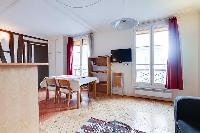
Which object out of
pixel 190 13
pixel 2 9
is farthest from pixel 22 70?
pixel 190 13

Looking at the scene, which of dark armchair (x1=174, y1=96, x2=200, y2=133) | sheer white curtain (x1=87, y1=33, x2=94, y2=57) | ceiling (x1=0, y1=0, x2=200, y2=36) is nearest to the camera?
dark armchair (x1=174, y1=96, x2=200, y2=133)

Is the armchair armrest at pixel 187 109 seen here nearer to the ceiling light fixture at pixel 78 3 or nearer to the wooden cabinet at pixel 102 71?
the ceiling light fixture at pixel 78 3

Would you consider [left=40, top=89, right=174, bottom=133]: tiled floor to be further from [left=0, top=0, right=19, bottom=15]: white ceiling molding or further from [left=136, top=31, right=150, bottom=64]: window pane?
[left=0, top=0, right=19, bottom=15]: white ceiling molding

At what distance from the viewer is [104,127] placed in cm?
277

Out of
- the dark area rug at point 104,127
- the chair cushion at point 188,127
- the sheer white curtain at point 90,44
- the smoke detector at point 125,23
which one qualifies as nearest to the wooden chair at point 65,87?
the dark area rug at point 104,127

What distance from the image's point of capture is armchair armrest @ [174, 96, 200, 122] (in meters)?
1.79

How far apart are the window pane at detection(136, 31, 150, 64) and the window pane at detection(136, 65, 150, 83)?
165 mm

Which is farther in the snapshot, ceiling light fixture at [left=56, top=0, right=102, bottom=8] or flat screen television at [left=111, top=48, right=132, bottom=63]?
flat screen television at [left=111, top=48, right=132, bottom=63]

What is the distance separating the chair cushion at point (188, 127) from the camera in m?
1.48

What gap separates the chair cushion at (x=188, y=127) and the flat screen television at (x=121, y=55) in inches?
149

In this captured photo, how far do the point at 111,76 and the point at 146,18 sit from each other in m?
2.31

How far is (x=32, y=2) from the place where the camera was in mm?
3564

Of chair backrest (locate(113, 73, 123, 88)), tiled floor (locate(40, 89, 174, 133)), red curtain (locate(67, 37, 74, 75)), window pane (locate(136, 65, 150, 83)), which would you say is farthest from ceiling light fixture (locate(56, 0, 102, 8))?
red curtain (locate(67, 37, 74, 75))

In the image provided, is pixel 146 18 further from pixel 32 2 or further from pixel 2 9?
pixel 2 9
